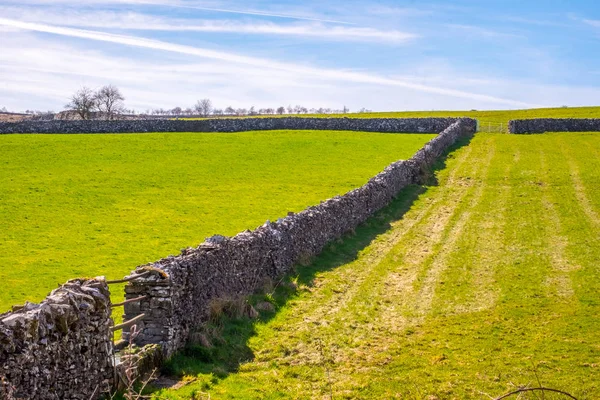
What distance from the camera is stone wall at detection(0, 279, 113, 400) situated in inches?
276

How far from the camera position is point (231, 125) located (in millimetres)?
62469

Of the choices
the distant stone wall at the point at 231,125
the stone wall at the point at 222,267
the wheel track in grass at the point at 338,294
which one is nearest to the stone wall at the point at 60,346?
the stone wall at the point at 222,267

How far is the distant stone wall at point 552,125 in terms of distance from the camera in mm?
58469

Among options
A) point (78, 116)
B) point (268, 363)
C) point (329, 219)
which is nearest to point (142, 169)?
point (329, 219)

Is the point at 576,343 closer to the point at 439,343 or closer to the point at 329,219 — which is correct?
the point at 439,343

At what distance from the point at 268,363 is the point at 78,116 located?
7673cm

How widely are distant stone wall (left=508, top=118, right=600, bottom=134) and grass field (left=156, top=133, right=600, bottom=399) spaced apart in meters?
31.4

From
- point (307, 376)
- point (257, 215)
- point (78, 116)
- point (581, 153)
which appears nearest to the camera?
point (307, 376)

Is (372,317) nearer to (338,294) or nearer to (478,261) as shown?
(338,294)

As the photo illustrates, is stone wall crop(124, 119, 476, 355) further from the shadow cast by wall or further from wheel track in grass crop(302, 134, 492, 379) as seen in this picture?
wheel track in grass crop(302, 134, 492, 379)

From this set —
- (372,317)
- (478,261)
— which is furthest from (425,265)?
(372,317)

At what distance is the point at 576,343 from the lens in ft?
41.5

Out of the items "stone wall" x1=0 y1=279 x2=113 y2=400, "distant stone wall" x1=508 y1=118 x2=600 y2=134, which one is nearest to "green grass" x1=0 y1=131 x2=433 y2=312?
"stone wall" x1=0 y1=279 x2=113 y2=400

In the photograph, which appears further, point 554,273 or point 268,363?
point 554,273
